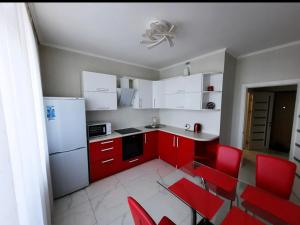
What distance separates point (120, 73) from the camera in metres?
3.35

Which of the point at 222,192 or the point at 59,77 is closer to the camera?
the point at 222,192

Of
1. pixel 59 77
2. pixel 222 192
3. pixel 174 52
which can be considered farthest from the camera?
pixel 174 52

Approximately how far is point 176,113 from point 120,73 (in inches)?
65.7

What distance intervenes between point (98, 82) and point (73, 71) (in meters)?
0.49

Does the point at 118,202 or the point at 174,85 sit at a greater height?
the point at 174,85

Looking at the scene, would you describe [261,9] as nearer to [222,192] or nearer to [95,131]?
[222,192]

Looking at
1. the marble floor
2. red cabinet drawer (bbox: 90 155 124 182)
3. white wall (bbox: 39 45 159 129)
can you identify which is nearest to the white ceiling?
white wall (bbox: 39 45 159 129)

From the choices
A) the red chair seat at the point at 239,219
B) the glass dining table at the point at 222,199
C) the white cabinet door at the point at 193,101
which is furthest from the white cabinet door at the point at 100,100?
the red chair seat at the point at 239,219

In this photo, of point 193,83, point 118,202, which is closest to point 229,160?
point 193,83

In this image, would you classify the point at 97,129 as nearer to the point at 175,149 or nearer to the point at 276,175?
the point at 175,149

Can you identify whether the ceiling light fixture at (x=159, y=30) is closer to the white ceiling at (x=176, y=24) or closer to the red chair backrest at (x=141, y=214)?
the white ceiling at (x=176, y=24)

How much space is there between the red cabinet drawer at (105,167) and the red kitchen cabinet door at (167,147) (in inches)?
39.6

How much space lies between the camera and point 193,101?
295 centimetres

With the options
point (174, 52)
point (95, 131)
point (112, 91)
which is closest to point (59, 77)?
point (112, 91)
